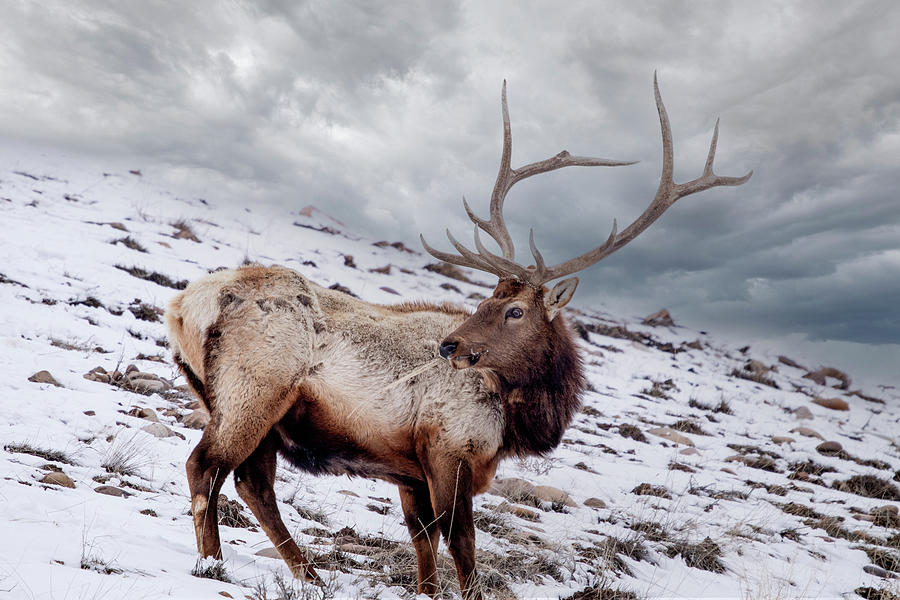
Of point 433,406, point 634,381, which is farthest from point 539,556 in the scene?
point 634,381

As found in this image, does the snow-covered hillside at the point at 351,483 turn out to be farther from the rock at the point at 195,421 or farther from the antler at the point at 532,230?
the antler at the point at 532,230

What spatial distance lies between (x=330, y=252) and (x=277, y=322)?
11.3 metres

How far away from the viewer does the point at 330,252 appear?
15141 millimetres

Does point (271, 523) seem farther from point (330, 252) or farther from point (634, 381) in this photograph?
point (330, 252)

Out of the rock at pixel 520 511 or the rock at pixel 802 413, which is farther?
the rock at pixel 802 413

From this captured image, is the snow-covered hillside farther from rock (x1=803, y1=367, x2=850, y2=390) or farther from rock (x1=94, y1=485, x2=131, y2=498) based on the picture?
A: rock (x1=803, y1=367, x2=850, y2=390)

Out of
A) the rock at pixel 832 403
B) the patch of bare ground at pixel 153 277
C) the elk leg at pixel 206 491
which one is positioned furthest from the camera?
the rock at pixel 832 403

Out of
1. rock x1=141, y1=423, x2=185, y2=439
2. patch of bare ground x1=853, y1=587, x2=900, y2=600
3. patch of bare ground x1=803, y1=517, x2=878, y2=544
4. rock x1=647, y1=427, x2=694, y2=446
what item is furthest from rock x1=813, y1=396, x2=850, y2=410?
rock x1=141, y1=423, x2=185, y2=439

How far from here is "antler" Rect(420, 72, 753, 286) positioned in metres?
4.83

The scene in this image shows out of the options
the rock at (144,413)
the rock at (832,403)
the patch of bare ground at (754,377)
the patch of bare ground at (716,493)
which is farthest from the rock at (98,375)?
the rock at (832,403)

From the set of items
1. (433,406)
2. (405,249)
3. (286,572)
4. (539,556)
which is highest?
(405,249)

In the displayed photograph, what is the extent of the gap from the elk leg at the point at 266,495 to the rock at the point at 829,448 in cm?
895

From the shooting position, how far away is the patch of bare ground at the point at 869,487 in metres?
7.88

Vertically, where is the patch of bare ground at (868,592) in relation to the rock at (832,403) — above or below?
below
